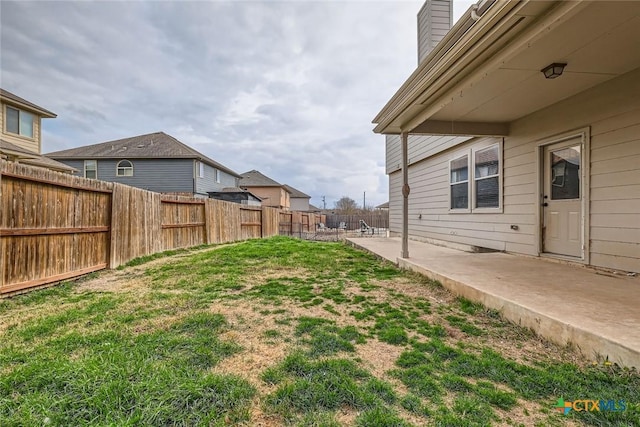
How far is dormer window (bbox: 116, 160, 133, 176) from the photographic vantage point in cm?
1850

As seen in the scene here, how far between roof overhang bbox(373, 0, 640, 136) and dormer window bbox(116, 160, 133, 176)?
17.9 metres

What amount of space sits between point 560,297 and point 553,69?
2.48 metres

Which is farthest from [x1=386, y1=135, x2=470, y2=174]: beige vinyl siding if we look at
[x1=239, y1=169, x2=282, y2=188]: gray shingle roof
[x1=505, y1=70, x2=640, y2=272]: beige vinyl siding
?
[x1=239, y1=169, x2=282, y2=188]: gray shingle roof

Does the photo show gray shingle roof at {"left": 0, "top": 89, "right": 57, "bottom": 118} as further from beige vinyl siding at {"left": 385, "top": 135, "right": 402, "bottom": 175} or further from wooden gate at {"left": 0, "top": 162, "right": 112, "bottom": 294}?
beige vinyl siding at {"left": 385, "top": 135, "right": 402, "bottom": 175}

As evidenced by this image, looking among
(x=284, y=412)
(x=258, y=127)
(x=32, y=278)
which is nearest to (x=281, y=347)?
(x=284, y=412)

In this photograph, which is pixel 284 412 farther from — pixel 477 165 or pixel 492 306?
pixel 477 165

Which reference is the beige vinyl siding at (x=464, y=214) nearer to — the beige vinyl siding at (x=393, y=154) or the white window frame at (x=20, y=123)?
the beige vinyl siding at (x=393, y=154)

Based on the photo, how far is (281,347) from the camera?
2.33m

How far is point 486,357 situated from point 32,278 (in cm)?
510

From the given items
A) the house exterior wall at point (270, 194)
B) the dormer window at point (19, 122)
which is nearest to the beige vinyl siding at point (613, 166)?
the dormer window at point (19, 122)

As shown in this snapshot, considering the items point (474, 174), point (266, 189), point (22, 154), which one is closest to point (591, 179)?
point (474, 174)

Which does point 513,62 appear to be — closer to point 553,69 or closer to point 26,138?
point 553,69

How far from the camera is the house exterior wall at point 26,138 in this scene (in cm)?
1161

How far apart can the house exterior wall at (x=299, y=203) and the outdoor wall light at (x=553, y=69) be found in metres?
41.5
